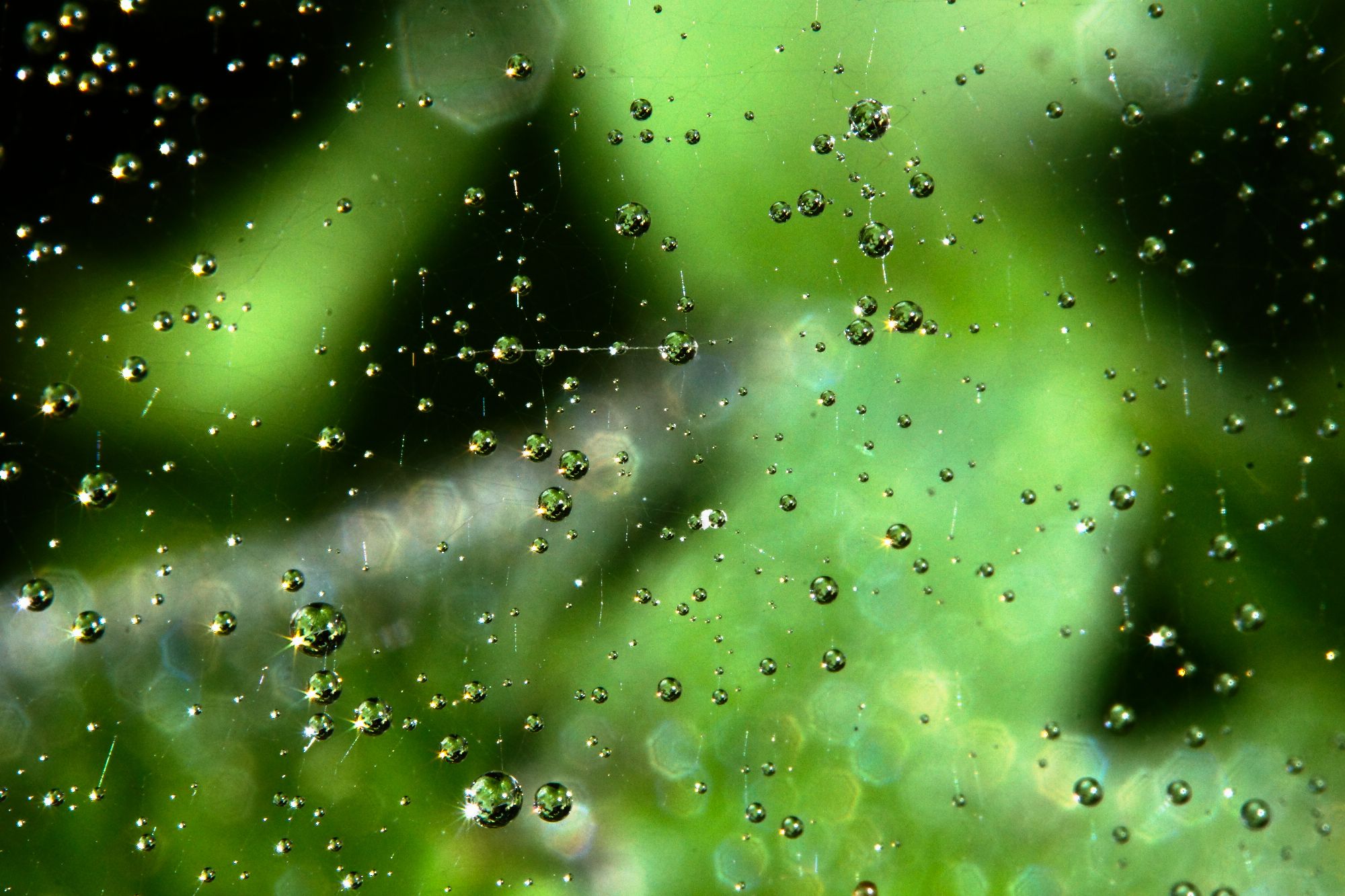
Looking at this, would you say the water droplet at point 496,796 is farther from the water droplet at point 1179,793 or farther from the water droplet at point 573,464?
the water droplet at point 1179,793

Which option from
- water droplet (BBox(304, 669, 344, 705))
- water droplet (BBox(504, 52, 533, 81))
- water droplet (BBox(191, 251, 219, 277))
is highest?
water droplet (BBox(504, 52, 533, 81))

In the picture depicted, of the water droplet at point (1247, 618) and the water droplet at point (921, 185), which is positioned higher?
the water droplet at point (921, 185)

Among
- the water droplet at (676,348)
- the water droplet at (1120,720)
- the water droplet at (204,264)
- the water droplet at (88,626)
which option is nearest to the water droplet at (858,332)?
the water droplet at (676,348)

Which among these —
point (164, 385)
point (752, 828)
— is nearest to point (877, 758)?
point (752, 828)

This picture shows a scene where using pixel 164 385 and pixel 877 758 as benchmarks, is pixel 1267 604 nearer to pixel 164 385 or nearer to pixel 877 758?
pixel 877 758

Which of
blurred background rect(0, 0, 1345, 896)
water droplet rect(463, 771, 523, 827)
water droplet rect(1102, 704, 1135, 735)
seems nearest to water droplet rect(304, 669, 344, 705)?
blurred background rect(0, 0, 1345, 896)

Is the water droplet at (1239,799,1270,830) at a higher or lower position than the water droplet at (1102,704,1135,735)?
lower

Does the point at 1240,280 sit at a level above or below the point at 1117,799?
above

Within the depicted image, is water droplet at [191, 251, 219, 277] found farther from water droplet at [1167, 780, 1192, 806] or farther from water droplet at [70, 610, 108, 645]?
→ water droplet at [1167, 780, 1192, 806]

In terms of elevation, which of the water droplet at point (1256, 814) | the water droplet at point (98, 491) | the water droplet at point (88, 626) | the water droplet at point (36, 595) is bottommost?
the water droplet at point (1256, 814)
